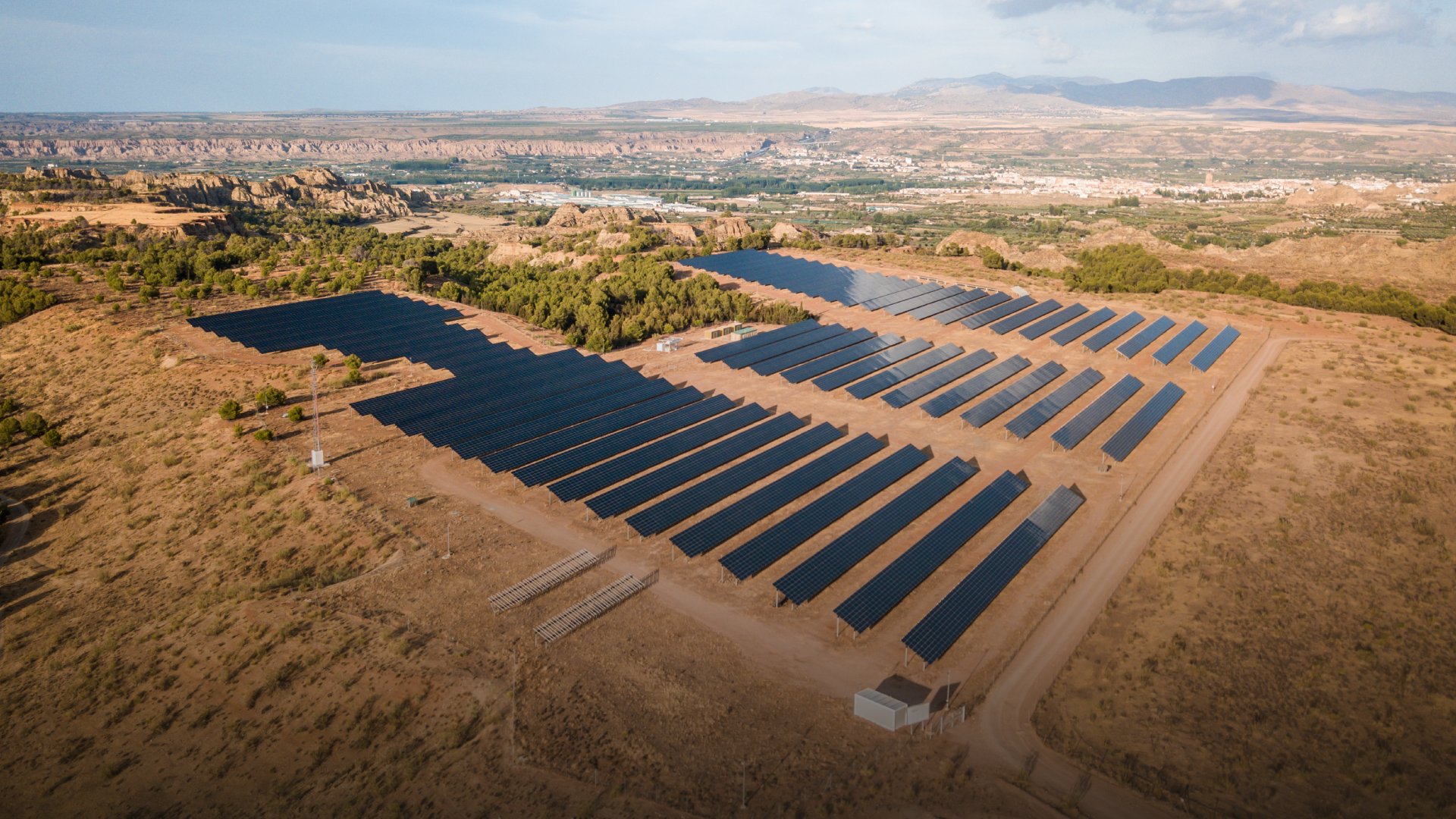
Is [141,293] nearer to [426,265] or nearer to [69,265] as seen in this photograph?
[69,265]

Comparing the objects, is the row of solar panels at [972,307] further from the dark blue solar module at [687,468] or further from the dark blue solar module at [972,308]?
the dark blue solar module at [687,468]

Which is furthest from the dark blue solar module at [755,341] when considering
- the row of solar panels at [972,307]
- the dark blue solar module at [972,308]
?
the dark blue solar module at [972,308]

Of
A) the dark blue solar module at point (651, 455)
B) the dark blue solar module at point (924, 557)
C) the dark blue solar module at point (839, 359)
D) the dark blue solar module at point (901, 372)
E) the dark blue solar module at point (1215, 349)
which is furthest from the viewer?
the dark blue solar module at point (1215, 349)

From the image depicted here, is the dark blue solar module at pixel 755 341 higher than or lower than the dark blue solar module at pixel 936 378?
higher

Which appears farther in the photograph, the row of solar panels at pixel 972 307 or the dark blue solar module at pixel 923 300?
the dark blue solar module at pixel 923 300

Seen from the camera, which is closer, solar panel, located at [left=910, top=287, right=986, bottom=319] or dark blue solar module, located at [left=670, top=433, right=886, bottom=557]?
dark blue solar module, located at [left=670, top=433, right=886, bottom=557]

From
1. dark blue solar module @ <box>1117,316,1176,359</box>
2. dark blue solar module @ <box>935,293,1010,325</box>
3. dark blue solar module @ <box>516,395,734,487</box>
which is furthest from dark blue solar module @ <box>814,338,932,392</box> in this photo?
dark blue solar module @ <box>1117,316,1176,359</box>

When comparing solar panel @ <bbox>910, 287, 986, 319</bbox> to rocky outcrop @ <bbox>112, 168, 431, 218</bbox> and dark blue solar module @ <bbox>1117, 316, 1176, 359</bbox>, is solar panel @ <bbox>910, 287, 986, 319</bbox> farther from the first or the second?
rocky outcrop @ <bbox>112, 168, 431, 218</bbox>

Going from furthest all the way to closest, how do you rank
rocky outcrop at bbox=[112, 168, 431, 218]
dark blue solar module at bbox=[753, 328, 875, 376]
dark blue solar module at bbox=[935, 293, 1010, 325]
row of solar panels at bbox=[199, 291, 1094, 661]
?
1. rocky outcrop at bbox=[112, 168, 431, 218]
2. dark blue solar module at bbox=[935, 293, 1010, 325]
3. dark blue solar module at bbox=[753, 328, 875, 376]
4. row of solar panels at bbox=[199, 291, 1094, 661]
